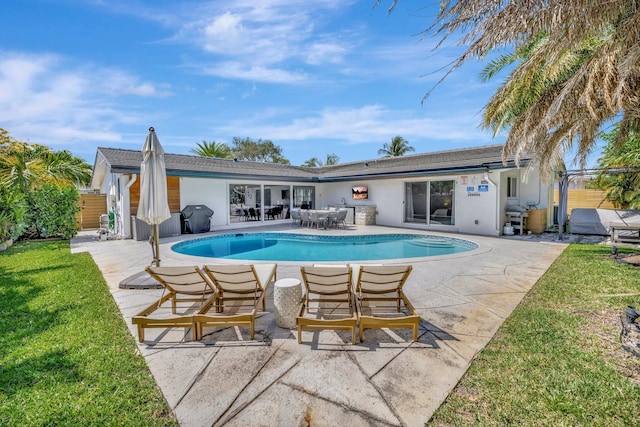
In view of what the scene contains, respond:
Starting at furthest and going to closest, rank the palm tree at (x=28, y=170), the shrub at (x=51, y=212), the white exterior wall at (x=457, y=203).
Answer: the white exterior wall at (x=457, y=203)
the palm tree at (x=28, y=170)
the shrub at (x=51, y=212)

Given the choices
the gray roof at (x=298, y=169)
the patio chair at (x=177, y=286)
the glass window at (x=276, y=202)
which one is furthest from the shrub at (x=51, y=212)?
the patio chair at (x=177, y=286)

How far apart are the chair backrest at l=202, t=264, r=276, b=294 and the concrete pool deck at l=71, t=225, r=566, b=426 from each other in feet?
1.57

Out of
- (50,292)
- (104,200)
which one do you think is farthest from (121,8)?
(104,200)

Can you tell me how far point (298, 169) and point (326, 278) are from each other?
60.7 feet

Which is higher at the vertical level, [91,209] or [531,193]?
[531,193]

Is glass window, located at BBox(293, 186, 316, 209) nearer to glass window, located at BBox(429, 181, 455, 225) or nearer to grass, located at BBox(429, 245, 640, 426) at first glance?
glass window, located at BBox(429, 181, 455, 225)

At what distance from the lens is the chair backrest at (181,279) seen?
14.2 feet

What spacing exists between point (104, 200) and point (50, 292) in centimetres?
1573

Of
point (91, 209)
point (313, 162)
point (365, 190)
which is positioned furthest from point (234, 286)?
point (313, 162)

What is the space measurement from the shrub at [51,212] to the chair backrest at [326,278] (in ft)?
46.2

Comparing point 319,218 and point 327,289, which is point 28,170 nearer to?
point 319,218

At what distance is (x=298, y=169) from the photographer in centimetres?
2227

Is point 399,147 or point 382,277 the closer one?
point 382,277

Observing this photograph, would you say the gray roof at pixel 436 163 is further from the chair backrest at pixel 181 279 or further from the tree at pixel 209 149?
the tree at pixel 209 149
